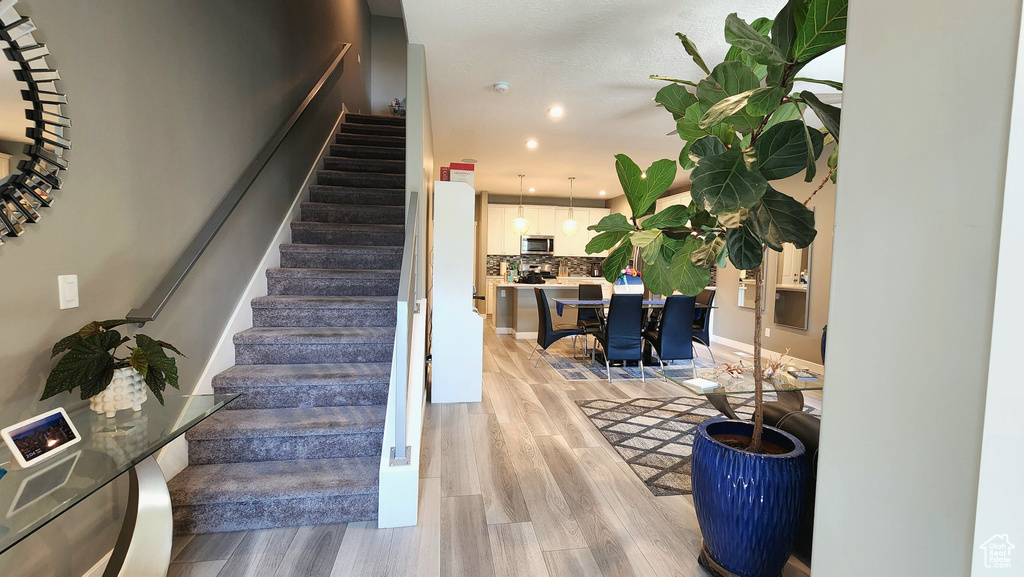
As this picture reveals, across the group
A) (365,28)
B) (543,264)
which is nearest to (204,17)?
(365,28)

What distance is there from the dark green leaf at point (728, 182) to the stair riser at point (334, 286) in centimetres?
258

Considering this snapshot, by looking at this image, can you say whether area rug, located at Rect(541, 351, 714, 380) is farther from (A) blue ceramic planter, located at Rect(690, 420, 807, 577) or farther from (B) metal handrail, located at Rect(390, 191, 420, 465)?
(A) blue ceramic planter, located at Rect(690, 420, 807, 577)

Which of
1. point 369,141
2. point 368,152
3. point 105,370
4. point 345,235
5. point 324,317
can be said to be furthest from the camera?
point 369,141

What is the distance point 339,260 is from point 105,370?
2180mm

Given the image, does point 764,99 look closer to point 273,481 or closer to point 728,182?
point 728,182

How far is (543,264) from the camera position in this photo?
9930 mm

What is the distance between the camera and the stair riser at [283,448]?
7.07ft

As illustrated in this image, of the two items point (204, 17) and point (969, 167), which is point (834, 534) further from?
point (204, 17)

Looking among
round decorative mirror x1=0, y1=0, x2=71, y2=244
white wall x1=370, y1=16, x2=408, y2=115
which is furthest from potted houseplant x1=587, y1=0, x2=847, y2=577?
white wall x1=370, y1=16, x2=408, y2=115

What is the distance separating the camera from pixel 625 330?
4.69m

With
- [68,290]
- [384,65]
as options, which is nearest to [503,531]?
[68,290]

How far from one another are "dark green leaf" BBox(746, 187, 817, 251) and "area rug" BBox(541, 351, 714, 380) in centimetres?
344

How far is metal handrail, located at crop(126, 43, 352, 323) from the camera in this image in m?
1.75

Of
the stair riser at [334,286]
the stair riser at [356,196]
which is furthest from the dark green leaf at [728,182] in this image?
the stair riser at [356,196]
